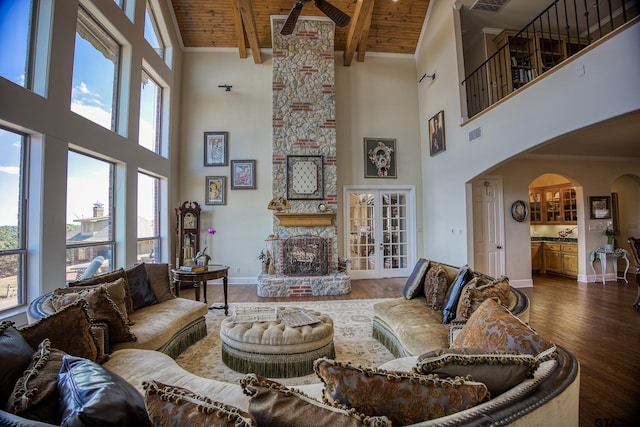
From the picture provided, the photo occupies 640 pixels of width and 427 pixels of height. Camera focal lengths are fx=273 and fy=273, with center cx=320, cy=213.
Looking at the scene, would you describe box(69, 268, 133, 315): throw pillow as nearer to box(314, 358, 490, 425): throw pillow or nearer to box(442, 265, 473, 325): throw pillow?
box(314, 358, 490, 425): throw pillow

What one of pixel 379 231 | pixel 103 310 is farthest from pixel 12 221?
pixel 379 231

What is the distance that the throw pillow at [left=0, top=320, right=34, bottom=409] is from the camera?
100 cm

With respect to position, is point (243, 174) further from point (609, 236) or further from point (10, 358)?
point (609, 236)

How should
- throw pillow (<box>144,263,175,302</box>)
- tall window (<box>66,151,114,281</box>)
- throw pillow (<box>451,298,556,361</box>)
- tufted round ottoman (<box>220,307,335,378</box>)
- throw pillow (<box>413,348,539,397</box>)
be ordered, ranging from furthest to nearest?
tall window (<box>66,151,114,281</box>) → throw pillow (<box>144,263,175,302</box>) → tufted round ottoman (<box>220,307,335,378</box>) → throw pillow (<box>451,298,556,361</box>) → throw pillow (<box>413,348,539,397</box>)

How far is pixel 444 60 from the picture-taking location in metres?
5.52

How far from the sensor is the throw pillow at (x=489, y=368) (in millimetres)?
987

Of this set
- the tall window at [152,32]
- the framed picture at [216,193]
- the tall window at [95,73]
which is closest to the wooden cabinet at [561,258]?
the framed picture at [216,193]

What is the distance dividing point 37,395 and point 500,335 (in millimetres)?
1825

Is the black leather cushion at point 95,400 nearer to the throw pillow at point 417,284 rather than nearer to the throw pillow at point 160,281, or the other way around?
the throw pillow at point 160,281

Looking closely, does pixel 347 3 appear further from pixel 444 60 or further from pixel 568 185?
pixel 568 185

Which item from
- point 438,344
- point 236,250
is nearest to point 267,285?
point 236,250

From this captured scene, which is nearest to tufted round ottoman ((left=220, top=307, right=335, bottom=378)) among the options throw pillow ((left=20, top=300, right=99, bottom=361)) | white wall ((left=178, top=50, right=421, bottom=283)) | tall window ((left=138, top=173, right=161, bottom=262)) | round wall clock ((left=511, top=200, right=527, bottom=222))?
throw pillow ((left=20, top=300, right=99, bottom=361))

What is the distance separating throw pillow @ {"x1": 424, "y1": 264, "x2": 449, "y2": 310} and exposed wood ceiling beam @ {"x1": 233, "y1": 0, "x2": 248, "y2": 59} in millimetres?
5689

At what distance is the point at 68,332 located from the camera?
1.58 meters
